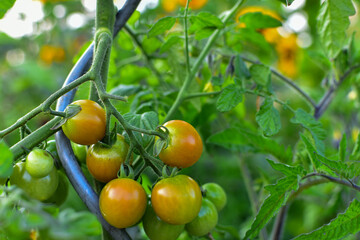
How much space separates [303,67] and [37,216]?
6.48 feet

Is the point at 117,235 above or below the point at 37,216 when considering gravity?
below

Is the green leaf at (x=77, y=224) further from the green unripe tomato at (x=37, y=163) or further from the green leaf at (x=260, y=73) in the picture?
the green leaf at (x=260, y=73)

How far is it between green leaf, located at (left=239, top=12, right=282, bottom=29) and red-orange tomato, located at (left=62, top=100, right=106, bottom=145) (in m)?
0.48

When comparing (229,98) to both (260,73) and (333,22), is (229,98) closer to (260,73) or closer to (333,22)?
(260,73)

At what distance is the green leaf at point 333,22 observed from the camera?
2.46 feet

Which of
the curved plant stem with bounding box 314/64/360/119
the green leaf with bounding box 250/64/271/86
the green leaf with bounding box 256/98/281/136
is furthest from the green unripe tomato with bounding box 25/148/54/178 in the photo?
the curved plant stem with bounding box 314/64/360/119

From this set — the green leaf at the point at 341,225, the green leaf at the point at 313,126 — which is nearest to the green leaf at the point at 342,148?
the green leaf at the point at 313,126

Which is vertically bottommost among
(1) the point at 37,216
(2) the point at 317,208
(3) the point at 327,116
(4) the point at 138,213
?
(2) the point at 317,208

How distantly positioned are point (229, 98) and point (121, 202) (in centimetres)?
31

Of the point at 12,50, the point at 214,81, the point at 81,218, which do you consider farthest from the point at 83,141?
the point at 12,50

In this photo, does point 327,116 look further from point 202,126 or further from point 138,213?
point 138,213

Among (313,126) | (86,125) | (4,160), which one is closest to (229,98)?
(313,126)

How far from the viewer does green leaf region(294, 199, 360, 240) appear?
0.60 meters

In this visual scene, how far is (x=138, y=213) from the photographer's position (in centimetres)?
54
